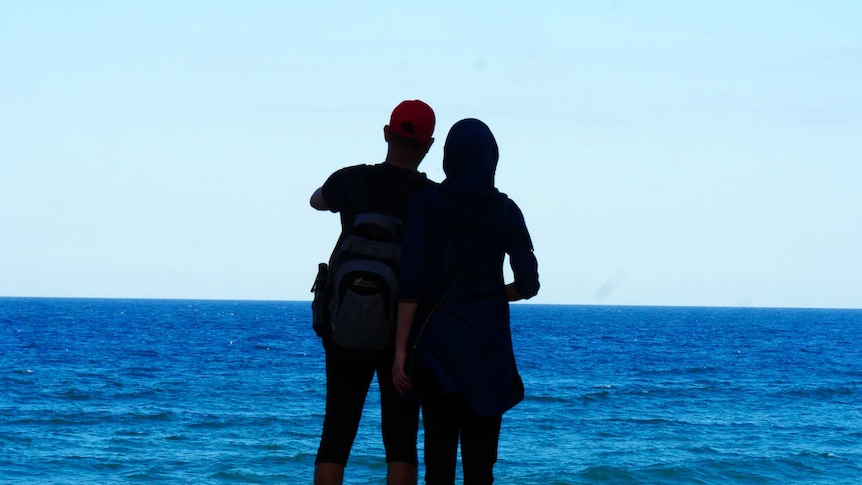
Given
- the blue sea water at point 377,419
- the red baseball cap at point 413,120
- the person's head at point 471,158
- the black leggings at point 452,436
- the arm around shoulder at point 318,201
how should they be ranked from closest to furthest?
the person's head at point 471,158 < the black leggings at point 452,436 < the red baseball cap at point 413,120 < the arm around shoulder at point 318,201 < the blue sea water at point 377,419

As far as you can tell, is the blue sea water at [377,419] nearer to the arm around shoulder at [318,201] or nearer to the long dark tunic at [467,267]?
the arm around shoulder at [318,201]

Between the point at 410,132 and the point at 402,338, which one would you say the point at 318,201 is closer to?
the point at 410,132

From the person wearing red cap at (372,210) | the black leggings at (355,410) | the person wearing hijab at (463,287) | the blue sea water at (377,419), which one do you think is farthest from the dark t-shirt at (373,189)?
the blue sea water at (377,419)

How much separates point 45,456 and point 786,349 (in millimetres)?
64063

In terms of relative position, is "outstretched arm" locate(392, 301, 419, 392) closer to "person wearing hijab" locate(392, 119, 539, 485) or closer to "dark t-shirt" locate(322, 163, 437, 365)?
"person wearing hijab" locate(392, 119, 539, 485)

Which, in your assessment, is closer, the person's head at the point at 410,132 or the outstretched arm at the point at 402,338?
the outstretched arm at the point at 402,338

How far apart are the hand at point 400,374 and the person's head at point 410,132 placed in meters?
0.84

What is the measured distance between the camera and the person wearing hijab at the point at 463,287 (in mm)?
3834

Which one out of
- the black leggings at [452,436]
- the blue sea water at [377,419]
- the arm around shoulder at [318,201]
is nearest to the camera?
the black leggings at [452,436]

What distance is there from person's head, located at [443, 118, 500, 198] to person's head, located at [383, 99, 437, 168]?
0.30 meters

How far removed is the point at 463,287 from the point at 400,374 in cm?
41

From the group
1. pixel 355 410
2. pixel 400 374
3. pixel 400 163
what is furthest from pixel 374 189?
pixel 355 410

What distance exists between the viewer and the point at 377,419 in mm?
29906

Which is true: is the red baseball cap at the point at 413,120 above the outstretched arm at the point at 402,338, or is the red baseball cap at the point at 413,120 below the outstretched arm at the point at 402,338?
above
